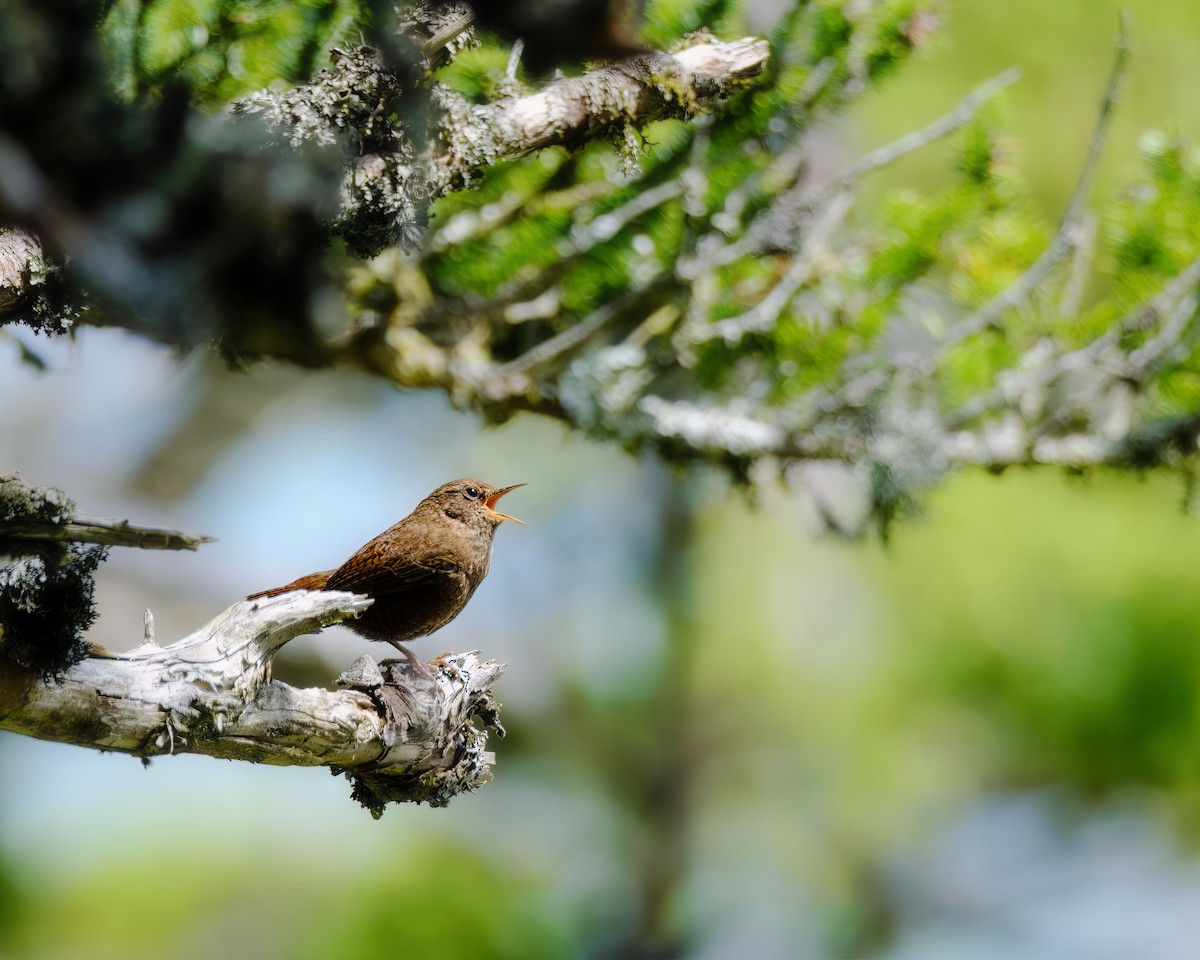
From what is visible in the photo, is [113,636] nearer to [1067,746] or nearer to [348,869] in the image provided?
[348,869]

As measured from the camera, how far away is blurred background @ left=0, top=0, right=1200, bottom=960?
613cm

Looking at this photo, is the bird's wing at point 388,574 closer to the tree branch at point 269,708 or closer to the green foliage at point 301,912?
the tree branch at point 269,708

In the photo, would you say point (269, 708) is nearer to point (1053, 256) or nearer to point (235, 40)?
point (235, 40)

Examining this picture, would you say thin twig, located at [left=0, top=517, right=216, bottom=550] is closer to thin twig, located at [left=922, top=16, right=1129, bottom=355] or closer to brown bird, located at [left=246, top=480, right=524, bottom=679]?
brown bird, located at [left=246, top=480, right=524, bottom=679]

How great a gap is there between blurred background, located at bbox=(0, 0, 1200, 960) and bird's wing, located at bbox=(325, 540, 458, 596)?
11.2 feet

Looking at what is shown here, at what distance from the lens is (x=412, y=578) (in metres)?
1.99

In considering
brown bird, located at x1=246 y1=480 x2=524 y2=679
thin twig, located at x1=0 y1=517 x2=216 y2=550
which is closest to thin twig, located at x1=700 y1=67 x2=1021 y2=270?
brown bird, located at x1=246 y1=480 x2=524 y2=679

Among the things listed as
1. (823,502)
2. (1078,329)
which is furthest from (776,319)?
(1078,329)

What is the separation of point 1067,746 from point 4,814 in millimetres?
5939

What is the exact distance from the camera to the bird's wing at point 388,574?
1989 mm

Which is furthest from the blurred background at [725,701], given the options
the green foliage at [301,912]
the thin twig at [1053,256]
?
the thin twig at [1053,256]

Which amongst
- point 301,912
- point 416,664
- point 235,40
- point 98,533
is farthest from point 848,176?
point 301,912

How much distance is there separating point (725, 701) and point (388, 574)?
20.2ft

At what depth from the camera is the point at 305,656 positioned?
550cm
